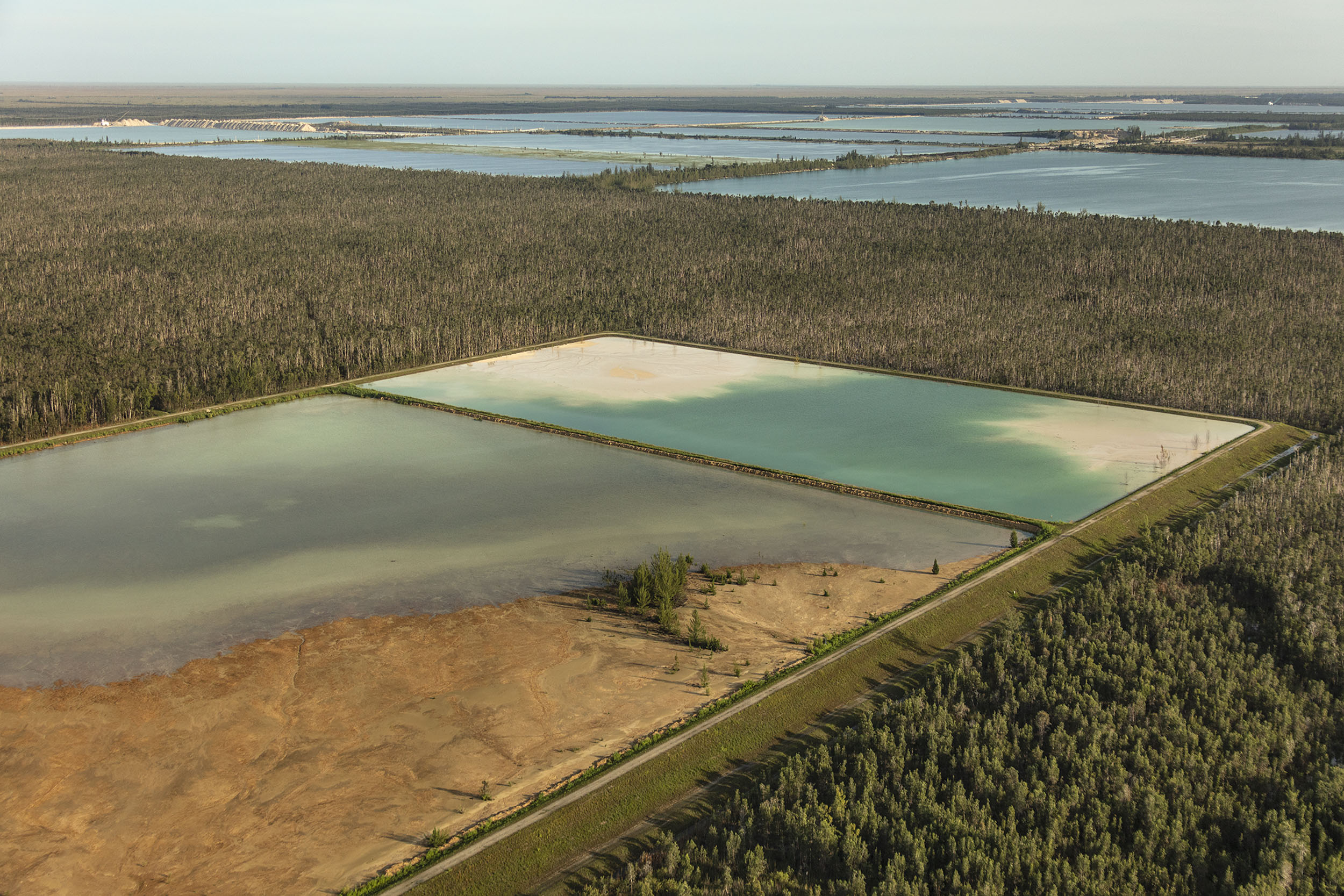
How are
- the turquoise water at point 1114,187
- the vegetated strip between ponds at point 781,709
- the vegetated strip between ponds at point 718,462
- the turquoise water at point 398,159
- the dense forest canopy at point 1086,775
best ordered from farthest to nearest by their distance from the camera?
1. the turquoise water at point 398,159
2. the turquoise water at point 1114,187
3. the vegetated strip between ponds at point 718,462
4. the vegetated strip between ponds at point 781,709
5. the dense forest canopy at point 1086,775

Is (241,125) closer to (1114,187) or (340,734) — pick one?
(1114,187)

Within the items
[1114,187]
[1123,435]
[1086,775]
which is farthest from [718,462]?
[1114,187]

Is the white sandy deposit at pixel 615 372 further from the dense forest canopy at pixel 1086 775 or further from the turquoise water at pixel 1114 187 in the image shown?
the turquoise water at pixel 1114 187

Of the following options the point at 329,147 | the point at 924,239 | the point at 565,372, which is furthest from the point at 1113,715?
the point at 329,147

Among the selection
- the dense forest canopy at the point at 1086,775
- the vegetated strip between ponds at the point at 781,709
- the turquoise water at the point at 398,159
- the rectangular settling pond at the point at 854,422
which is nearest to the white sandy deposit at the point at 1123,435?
the rectangular settling pond at the point at 854,422

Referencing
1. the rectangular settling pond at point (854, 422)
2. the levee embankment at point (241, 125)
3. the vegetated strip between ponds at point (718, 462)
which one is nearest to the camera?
the vegetated strip between ponds at point (718, 462)

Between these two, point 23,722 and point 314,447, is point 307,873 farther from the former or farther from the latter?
point 314,447
